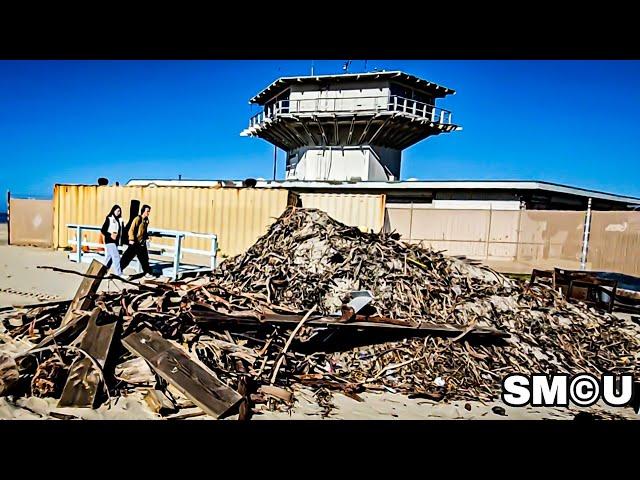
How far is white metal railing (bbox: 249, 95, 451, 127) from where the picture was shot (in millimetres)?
25766

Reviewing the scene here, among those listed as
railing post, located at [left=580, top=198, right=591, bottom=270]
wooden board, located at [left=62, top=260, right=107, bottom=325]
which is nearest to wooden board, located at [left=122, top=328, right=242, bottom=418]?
wooden board, located at [left=62, top=260, right=107, bottom=325]

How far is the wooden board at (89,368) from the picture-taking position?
3.38 m

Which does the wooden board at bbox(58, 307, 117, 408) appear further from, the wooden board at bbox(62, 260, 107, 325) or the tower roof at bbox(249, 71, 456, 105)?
the tower roof at bbox(249, 71, 456, 105)

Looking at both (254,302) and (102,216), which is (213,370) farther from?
(102,216)

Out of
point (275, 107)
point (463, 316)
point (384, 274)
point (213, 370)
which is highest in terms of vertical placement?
point (275, 107)

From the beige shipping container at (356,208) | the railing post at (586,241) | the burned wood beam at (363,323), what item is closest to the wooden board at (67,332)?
the burned wood beam at (363,323)

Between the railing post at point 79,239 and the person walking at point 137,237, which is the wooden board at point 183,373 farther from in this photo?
the railing post at point 79,239

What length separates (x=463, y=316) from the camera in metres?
5.18

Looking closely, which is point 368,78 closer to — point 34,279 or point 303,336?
point 34,279

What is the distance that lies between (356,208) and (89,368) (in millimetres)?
10176

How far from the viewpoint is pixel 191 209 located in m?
13.4

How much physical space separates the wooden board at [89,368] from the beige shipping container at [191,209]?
764 centimetres
